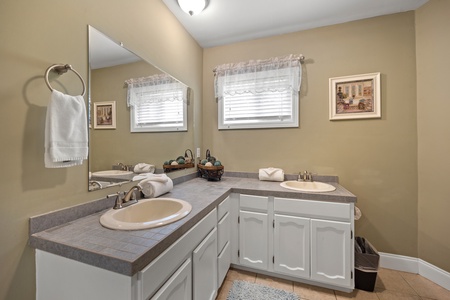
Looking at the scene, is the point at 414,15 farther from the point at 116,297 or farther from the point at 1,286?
the point at 1,286

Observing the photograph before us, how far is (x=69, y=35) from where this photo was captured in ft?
3.11

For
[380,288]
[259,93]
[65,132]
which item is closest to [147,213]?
[65,132]

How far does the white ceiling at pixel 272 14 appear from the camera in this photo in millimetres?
1703

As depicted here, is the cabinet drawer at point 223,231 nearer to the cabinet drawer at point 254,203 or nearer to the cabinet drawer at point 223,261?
the cabinet drawer at point 223,261

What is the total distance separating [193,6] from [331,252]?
238 centimetres

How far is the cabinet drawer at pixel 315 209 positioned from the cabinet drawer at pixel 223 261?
55 cm

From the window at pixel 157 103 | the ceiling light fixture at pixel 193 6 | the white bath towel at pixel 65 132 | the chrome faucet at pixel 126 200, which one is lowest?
the chrome faucet at pixel 126 200

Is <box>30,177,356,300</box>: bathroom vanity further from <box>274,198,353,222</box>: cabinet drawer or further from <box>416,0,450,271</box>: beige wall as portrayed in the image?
<box>416,0,450,271</box>: beige wall

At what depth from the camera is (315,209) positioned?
1.50 m

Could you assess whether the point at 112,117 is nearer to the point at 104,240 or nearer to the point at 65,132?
the point at 65,132

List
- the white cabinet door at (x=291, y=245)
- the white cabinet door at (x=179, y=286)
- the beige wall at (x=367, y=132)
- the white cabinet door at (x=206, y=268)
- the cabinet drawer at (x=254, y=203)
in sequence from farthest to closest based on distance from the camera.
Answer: the beige wall at (x=367, y=132), the cabinet drawer at (x=254, y=203), the white cabinet door at (x=291, y=245), the white cabinet door at (x=206, y=268), the white cabinet door at (x=179, y=286)

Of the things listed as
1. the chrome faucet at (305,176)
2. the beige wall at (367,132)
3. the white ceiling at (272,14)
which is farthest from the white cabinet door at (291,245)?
the white ceiling at (272,14)

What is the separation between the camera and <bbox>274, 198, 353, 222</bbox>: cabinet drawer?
1.44m

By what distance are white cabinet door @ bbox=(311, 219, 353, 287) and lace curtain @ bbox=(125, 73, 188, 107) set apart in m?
1.68
